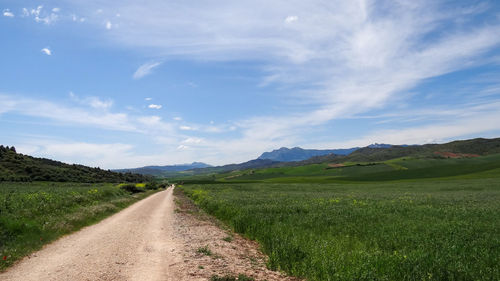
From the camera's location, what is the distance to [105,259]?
1103 cm

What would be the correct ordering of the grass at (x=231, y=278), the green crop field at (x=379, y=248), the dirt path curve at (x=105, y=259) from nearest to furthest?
1. the green crop field at (x=379, y=248)
2. the grass at (x=231, y=278)
3. the dirt path curve at (x=105, y=259)

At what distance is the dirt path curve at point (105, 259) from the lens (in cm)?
918

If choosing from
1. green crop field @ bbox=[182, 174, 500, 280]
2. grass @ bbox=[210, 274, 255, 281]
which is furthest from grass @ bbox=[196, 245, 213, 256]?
grass @ bbox=[210, 274, 255, 281]

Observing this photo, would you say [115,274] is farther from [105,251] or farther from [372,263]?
[372,263]

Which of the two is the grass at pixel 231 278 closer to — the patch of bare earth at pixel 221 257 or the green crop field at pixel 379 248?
the patch of bare earth at pixel 221 257

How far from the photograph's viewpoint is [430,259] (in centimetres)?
857

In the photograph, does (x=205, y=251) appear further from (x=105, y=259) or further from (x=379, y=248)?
(x=379, y=248)

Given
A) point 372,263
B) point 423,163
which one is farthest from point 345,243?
point 423,163

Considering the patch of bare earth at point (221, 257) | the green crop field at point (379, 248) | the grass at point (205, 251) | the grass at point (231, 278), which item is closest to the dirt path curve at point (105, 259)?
the patch of bare earth at point (221, 257)

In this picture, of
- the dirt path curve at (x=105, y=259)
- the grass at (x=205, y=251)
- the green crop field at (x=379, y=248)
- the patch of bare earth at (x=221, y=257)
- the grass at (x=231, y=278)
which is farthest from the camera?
the grass at (x=205, y=251)

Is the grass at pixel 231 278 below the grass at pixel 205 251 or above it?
above

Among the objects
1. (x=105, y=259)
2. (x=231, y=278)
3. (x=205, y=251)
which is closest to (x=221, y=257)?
(x=205, y=251)

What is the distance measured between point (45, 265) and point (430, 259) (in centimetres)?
1308

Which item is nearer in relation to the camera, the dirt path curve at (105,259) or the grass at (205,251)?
the dirt path curve at (105,259)
